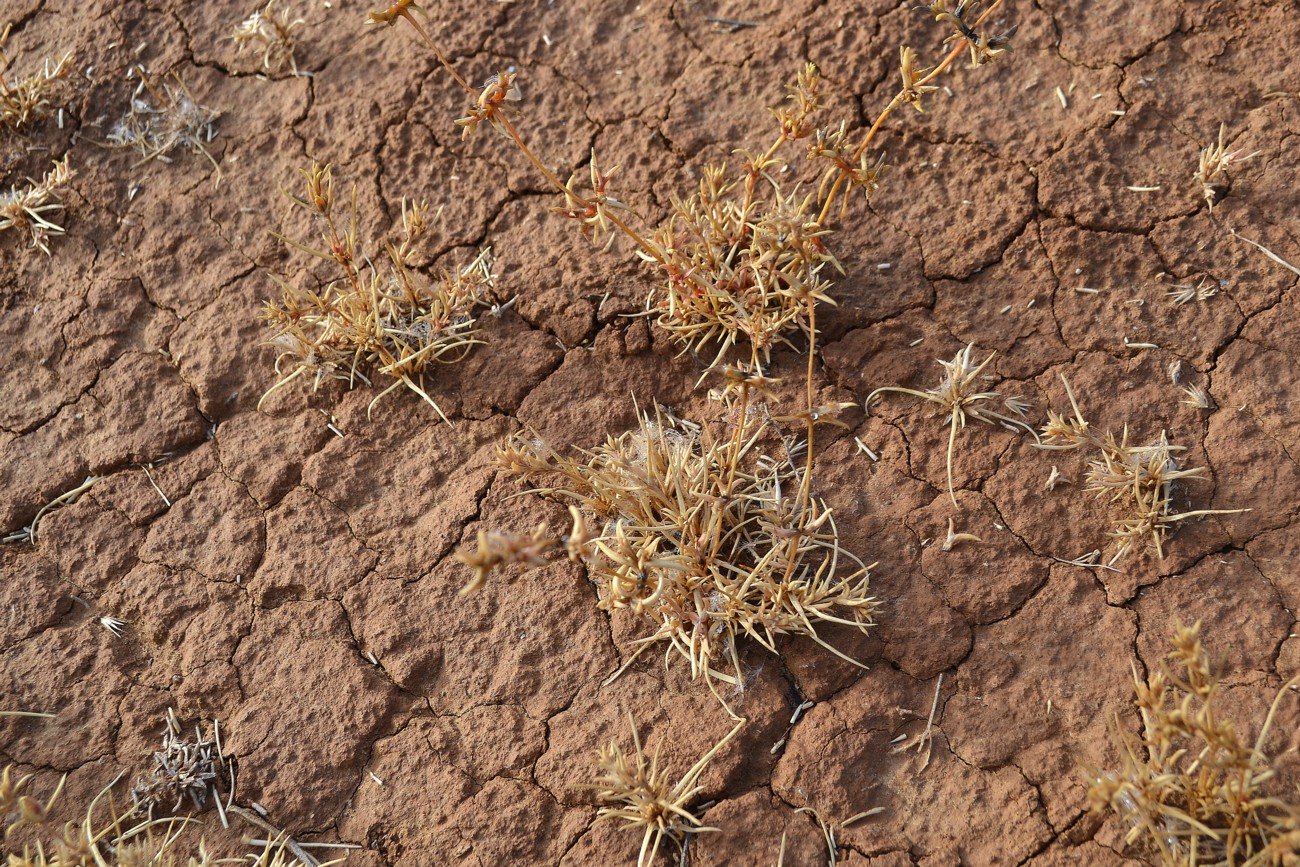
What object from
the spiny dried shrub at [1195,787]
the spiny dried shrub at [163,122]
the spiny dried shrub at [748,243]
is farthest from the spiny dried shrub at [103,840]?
the spiny dried shrub at [163,122]

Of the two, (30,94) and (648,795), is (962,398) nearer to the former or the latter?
(648,795)

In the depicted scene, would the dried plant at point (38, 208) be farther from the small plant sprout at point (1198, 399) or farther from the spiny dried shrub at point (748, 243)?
the small plant sprout at point (1198, 399)

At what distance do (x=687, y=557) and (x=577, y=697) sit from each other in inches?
17.4

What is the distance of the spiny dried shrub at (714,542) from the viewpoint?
2.38 metres

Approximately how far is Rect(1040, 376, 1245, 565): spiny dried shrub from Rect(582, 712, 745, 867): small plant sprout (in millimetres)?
1041

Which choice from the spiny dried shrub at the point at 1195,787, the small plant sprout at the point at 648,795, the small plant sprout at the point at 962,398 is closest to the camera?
the spiny dried shrub at the point at 1195,787

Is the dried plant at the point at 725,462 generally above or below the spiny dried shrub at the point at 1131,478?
above

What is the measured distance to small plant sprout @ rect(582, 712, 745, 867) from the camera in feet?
7.35

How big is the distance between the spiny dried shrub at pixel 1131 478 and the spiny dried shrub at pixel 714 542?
61 centimetres

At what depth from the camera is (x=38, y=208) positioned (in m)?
3.26

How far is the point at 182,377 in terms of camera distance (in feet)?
9.84

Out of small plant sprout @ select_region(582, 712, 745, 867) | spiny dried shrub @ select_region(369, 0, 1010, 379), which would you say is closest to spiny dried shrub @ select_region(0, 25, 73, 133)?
spiny dried shrub @ select_region(369, 0, 1010, 379)

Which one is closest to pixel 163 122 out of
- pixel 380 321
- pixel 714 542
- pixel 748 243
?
pixel 380 321

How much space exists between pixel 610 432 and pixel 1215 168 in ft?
5.92
